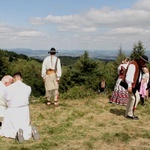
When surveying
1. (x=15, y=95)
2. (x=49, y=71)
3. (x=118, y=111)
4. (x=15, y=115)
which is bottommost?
(x=118, y=111)

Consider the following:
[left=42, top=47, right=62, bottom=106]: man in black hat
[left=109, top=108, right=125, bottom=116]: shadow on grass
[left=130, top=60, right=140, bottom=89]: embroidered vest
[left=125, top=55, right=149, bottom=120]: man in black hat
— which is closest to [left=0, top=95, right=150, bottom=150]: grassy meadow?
[left=109, top=108, right=125, bottom=116]: shadow on grass

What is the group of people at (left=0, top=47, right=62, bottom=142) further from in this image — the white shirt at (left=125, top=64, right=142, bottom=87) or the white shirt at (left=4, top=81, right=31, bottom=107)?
the white shirt at (left=125, top=64, right=142, bottom=87)

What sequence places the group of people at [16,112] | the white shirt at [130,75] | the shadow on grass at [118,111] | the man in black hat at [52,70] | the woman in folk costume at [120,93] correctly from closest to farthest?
the group of people at [16,112] → the white shirt at [130,75] → the shadow on grass at [118,111] → the man in black hat at [52,70] → the woman in folk costume at [120,93]

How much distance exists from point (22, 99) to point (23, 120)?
19.2 inches

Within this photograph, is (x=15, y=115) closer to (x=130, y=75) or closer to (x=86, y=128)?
(x=86, y=128)

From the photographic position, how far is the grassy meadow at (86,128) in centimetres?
570

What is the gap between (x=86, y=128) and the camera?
707 centimetres

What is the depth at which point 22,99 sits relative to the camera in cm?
629

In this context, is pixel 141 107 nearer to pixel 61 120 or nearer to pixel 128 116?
pixel 128 116

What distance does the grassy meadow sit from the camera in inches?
225

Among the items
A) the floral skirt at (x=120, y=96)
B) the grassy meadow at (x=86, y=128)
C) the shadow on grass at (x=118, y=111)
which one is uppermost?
the floral skirt at (x=120, y=96)

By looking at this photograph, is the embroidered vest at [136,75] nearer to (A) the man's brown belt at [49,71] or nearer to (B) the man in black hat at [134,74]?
(B) the man in black hat at [134,74]

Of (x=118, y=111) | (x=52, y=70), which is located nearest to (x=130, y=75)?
(x=118, y=111)

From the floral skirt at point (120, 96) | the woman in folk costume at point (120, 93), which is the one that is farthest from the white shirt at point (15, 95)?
the floral skirt at point (120, 96)
